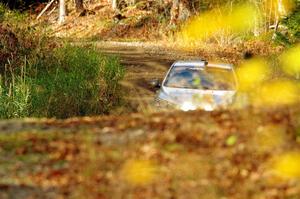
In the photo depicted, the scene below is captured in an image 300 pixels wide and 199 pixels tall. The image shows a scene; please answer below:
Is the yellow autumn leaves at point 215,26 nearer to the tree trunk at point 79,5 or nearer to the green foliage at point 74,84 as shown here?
the green foliage at point 74,84

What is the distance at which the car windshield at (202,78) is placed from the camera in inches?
496

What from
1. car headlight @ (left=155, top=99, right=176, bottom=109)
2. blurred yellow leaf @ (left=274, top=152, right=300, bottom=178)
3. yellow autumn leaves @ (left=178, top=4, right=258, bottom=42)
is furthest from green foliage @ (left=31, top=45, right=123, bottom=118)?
yellow autumn leaves @ (left=178, top=4, right=258, bottom=42)

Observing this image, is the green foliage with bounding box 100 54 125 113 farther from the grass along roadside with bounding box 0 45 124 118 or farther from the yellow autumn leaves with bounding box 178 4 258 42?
the yellow autumn leaves with bounding box 178 4 258 42

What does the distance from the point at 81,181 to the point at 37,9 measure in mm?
49347

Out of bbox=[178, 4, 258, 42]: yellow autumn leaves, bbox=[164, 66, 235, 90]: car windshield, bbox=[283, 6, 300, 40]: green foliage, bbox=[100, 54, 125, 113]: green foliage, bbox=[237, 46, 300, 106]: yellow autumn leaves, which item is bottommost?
bbox=[178, 4, 258, 42]: yellow autumn leaves

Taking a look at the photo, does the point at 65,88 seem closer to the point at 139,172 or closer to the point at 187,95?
the point at 187,95

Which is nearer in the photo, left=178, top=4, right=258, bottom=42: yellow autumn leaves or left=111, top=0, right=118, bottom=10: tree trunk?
left=178, top=4, right=258, bottom=42: yellow autumn leaves

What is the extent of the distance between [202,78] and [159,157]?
8208 mm

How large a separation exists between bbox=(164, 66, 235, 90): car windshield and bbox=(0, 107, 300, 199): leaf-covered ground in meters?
7.25

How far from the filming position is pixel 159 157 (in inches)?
→ 187

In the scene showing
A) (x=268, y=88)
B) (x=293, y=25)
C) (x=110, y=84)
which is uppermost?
(x=268, y=88)

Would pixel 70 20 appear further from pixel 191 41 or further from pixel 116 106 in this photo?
pixel 116 106

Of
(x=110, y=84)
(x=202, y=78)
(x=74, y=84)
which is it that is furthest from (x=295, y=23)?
(x=74, y=84)

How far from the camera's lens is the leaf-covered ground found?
454cm
